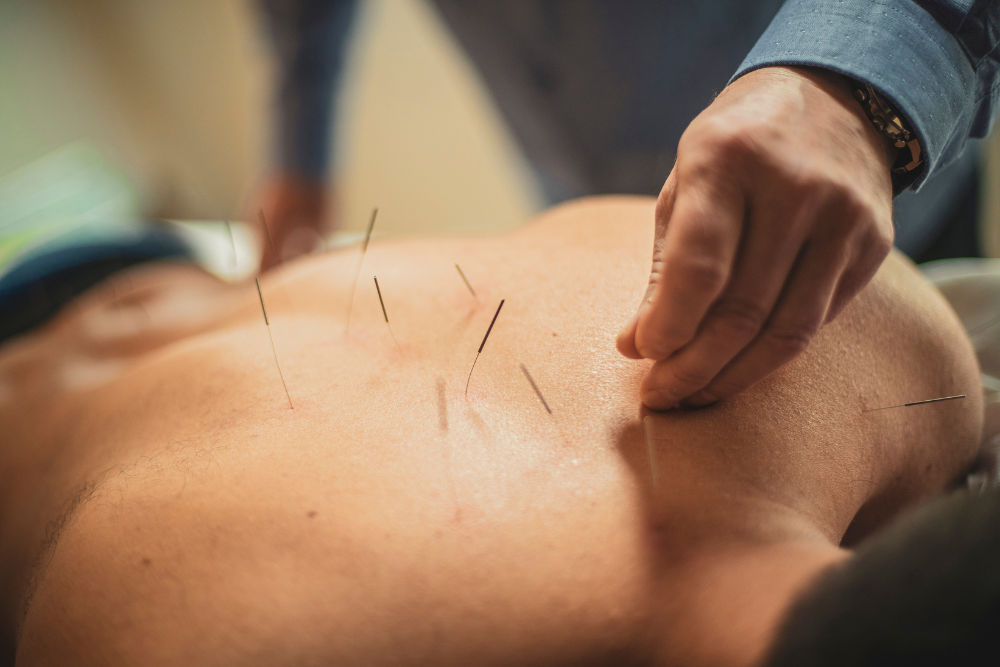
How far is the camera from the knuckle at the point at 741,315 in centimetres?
57

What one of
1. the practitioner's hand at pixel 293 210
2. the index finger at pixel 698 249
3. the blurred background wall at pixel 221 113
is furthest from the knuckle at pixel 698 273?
the blurred background wall at pixel 221 113

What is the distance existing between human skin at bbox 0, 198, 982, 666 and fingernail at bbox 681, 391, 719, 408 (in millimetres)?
15

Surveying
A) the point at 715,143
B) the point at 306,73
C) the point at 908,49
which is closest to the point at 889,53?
the point at 908,49

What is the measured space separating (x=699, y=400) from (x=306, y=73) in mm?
1841

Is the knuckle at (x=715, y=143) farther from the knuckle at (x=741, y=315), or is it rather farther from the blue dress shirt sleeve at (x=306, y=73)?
the blue dress shirt sleeve at (x=306, y=73)

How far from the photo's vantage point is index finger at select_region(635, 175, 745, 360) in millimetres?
531

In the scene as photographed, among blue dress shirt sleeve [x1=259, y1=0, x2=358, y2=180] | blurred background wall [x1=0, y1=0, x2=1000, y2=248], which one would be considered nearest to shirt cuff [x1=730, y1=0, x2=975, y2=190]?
blue dress shirt sleeve [x1=259, y1=0, x2=358, y2=180]

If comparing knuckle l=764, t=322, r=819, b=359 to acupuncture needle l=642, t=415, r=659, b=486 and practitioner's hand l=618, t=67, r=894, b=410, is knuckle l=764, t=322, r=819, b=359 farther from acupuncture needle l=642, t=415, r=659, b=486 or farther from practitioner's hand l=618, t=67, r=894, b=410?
acupuncture needle l=642, t=415, r=659, b=486

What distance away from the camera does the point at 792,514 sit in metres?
0.65

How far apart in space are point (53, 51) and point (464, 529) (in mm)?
3571

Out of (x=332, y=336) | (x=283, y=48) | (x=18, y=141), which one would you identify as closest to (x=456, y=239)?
(x=332, y=336)

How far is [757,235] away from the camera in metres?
0.55

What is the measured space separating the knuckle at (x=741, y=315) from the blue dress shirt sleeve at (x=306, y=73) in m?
1.81

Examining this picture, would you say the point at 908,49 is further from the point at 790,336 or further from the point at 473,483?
the point at 473,483
